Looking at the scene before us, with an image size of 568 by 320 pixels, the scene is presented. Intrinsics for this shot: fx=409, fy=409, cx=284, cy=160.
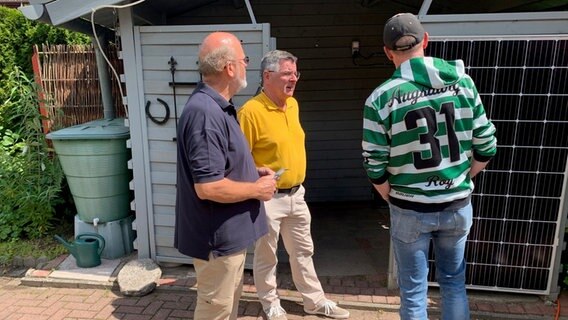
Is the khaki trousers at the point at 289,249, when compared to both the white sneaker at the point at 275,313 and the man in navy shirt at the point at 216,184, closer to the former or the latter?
the white sneaker at the point at 275,313

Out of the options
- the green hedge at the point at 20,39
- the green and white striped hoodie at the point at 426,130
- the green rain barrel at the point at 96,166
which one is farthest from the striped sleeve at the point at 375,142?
the green hedge at the point at 20,39

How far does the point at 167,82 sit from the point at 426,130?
2.14 meters

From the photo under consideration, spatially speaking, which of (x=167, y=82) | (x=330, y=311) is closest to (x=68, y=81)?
(x=167, y=82)

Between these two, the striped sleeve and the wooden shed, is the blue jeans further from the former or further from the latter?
the wooden shed

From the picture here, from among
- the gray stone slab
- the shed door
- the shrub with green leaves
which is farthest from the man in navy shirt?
the shrub with green leaves

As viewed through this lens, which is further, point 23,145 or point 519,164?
point 23,145

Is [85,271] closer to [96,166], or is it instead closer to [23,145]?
[96,166]

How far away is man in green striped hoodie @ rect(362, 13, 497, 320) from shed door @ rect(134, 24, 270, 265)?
147 centimetres

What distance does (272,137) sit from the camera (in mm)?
2480

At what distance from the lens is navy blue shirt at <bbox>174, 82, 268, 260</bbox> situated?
1.73 meters

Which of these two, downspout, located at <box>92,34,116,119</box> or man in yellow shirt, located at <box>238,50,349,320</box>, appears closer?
man in yellow shirt, located at <box>238,50,349,320</box>

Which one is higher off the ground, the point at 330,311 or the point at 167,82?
the point at 167,82

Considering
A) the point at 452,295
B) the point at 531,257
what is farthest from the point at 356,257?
the point at 452,295

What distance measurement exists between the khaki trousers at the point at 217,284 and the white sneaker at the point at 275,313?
827 millimetres
